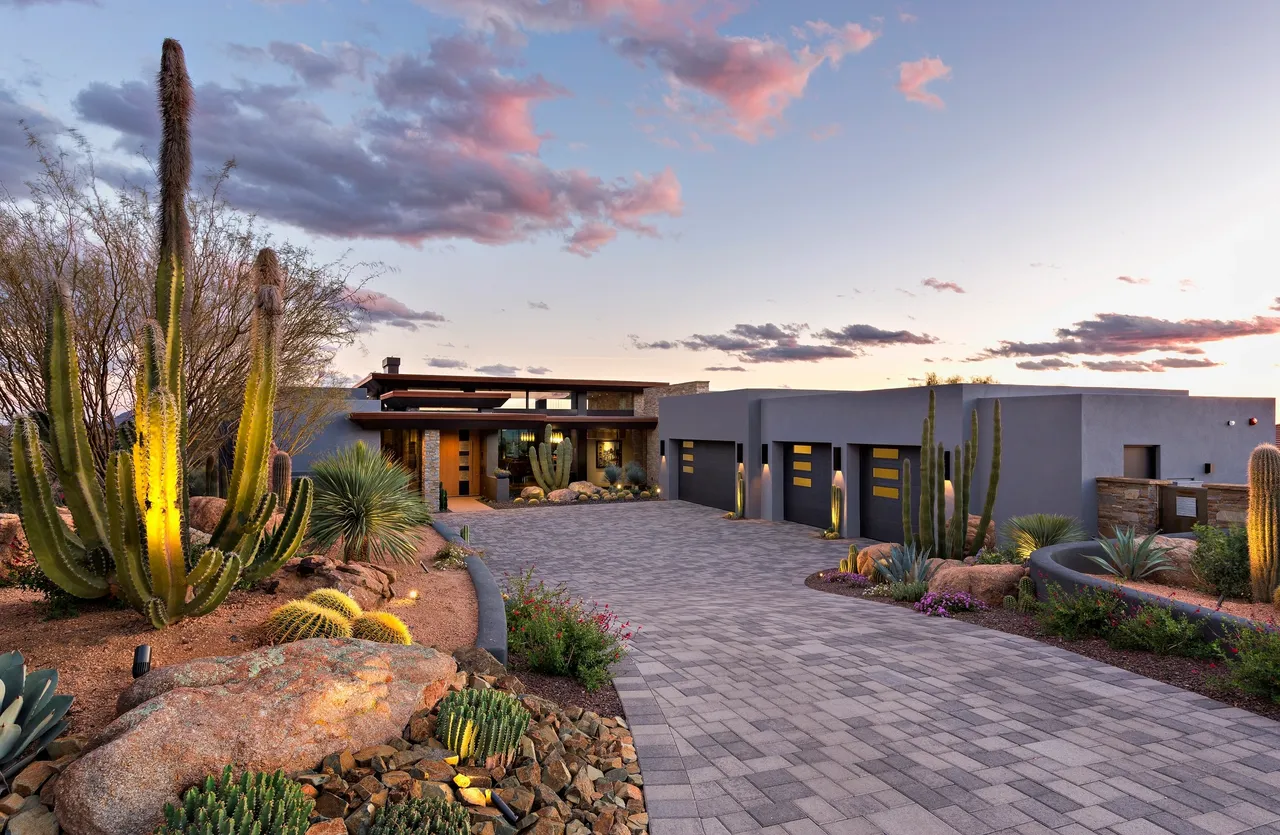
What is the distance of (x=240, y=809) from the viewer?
3.26 m

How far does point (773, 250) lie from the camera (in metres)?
17.5

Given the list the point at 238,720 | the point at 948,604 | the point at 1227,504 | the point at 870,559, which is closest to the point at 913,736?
the point at 238,720

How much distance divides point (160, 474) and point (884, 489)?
16.3 metres

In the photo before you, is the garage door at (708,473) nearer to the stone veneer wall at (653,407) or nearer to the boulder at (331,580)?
the stone veneer wall at (653,407)

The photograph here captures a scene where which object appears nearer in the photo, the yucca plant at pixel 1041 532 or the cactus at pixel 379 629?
the cactus at pixel 379 629

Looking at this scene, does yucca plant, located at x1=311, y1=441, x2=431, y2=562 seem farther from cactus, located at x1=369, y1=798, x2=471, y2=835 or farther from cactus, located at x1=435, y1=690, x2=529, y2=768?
cactus, located at x1=369, y1=798, x2=471, y2=835

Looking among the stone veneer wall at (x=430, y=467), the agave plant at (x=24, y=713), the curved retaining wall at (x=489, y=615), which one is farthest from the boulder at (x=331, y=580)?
the stone veneer wall at (x=430, y=467)

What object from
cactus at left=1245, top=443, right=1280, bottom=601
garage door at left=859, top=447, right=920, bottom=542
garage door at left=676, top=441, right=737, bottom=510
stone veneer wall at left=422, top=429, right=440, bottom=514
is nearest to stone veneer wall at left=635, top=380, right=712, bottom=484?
garage door at left=676, top=441, right=737, bottom=510

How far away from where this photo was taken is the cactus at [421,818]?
3479 mm

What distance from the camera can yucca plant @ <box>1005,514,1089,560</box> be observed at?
40.7 feet

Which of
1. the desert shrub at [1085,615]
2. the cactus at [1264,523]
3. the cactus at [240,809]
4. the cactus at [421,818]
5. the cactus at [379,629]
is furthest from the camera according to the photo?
the cactus at [1264,523]

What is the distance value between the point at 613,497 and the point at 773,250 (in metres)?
13.3

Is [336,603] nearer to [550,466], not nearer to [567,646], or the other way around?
[567,646]

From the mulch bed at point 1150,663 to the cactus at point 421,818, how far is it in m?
6.61
